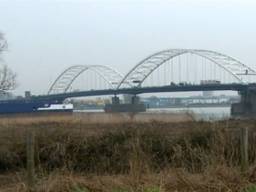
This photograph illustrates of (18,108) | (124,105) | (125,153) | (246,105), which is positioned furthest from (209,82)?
(125,153)

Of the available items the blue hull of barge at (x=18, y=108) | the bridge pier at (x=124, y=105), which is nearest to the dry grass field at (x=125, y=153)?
the blue hull of barge at (x=18, y=108)

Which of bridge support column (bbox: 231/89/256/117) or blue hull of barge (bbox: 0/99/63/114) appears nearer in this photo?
blue hull of barge (bbox: 0/99/63/114)

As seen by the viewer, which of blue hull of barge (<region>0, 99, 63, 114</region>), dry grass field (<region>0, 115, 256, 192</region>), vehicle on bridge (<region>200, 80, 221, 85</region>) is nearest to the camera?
dry grass field (<region>0, 115, 256, 192</region>)

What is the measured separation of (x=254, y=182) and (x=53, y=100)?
92.2 m

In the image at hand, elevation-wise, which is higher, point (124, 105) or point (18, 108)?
point (18, 108)

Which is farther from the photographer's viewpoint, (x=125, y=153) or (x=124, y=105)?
(x=124, y=105)

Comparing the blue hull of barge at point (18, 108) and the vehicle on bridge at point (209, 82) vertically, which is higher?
the vehicle on bridge at point (209, 82)

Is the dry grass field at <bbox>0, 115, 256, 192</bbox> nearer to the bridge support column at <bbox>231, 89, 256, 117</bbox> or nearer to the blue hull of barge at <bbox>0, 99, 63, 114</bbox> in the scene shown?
the blue hull of barge at <bbox>0, 99, 63, 114</bbox>

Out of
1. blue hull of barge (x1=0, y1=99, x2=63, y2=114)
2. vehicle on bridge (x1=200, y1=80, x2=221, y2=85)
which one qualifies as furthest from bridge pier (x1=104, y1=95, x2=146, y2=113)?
blue hull of barge (x1=0, y1=99, x2=63, y2=114)

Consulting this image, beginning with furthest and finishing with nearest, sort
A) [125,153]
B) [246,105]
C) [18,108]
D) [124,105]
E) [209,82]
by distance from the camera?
[209,82]
[124,105]
[246,105]
[18,108]
[125,153]

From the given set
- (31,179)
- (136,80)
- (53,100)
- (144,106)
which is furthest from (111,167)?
(136,80)

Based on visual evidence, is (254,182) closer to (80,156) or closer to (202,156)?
(202,156)

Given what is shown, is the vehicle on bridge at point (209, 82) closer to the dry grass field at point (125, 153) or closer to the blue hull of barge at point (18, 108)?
the blue hull of barge at point (18, 108)

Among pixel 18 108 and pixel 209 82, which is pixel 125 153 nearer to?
pixel 18 108
